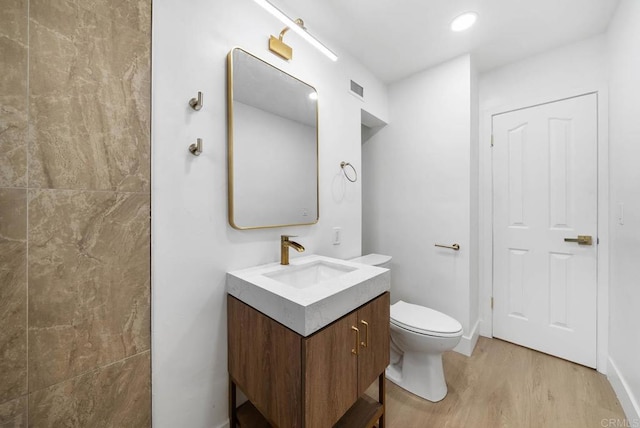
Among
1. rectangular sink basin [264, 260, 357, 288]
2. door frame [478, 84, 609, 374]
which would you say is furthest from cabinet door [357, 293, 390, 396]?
door frame [478, 84, 609, 374]

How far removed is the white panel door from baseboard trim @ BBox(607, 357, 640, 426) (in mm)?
201

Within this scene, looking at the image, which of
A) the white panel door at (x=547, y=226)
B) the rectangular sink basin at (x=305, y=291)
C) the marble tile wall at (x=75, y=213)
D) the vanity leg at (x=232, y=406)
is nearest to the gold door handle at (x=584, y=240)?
the white panel door at (x=547, y=226)

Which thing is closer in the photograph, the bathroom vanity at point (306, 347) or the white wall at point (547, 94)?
the bathroom vanity at point (306, 347)

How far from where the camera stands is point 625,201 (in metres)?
1.44

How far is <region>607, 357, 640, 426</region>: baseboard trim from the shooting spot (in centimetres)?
124

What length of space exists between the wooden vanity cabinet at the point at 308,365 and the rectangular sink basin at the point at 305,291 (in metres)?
0.04

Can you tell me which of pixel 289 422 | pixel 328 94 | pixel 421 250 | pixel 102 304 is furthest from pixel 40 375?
pixel 421 250

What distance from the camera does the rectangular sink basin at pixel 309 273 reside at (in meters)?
1.31

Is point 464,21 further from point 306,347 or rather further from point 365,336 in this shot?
point 306,347

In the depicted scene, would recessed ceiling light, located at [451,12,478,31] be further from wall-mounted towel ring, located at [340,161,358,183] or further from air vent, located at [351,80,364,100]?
wall-mounted towel ring, located at [340,161,358,183]

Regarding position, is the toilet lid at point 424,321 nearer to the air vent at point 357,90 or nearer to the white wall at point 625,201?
the white wall at point 625,201

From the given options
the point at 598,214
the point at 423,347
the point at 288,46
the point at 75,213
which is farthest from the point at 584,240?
the point at 75,213

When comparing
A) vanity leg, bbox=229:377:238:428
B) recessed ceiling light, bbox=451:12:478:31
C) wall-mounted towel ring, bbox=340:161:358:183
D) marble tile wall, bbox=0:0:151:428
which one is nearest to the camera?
marble tile wall, bbox=0:0:151:428

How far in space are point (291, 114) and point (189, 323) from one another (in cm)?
124
